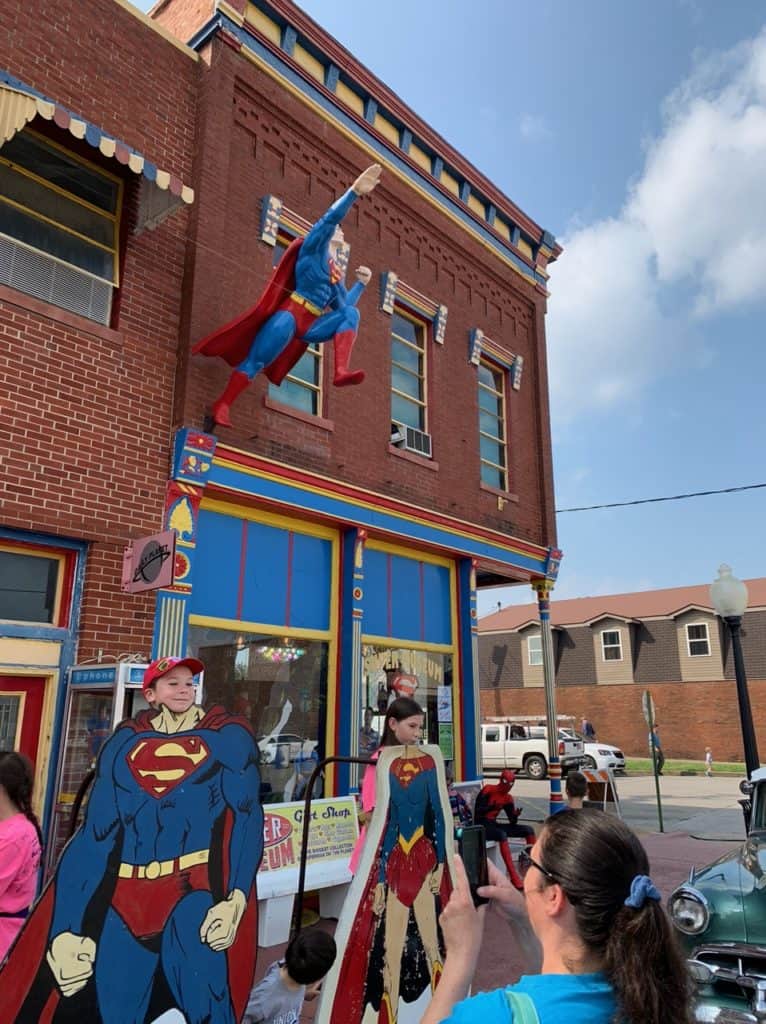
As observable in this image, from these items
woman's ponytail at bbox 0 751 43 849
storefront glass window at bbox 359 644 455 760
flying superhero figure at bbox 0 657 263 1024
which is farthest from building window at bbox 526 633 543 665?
flying superhero figure at bbox 0 657 263 1024

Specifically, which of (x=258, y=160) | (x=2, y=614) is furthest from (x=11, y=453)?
(x=258, y=160)

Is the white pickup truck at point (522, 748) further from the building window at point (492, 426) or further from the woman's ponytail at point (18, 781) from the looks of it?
the woman's ponytail at point (18, 781)

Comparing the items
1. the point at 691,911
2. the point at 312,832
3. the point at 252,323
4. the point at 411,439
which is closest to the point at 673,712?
the point at 411,439

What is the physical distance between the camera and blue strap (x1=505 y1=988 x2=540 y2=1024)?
1.64 m

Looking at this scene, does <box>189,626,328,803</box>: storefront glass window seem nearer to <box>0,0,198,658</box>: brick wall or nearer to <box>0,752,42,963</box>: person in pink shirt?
<box>0,0,198,658</box>: brick wall

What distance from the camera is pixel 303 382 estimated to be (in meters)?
9.35

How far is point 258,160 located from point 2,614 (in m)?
6.16

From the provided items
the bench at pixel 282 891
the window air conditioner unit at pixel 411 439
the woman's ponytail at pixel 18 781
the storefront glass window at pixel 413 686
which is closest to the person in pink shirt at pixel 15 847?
the woman's ponytail at pixel 18 781

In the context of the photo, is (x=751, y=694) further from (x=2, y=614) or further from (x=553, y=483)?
(x=2, y=614)

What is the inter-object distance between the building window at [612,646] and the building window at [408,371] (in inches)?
1019

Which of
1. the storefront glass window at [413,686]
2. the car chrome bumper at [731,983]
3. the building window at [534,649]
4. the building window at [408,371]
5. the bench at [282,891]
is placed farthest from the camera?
the building window at [534,649]

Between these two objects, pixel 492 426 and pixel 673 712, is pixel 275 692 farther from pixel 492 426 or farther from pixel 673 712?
pixel 673 712

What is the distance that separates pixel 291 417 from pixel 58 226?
310 centimetres

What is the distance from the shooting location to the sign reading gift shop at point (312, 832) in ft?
21.8
